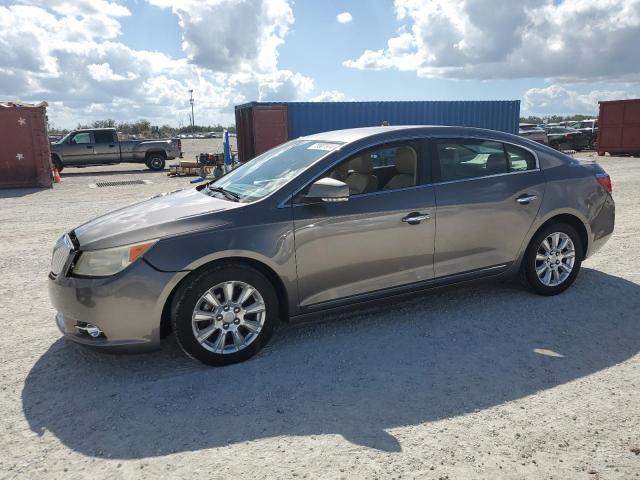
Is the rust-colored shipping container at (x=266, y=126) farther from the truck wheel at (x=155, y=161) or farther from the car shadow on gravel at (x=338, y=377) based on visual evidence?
the car shadow on gravel at (x=338, y=377)

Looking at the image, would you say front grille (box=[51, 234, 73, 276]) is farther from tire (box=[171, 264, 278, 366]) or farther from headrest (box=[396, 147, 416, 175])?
headrest (box=[396, 147, 416, 175])

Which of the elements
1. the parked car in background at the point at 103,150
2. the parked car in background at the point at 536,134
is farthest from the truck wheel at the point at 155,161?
the parked car in background at the point at 536,134

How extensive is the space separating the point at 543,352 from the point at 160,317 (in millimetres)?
2685

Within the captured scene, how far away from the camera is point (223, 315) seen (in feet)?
12.3

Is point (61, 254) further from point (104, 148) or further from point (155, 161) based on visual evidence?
point (104, 148)

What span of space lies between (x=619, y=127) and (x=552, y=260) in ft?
75.8

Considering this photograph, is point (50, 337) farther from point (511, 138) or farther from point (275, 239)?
point (511, 138)

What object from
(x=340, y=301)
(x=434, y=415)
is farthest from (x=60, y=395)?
(x=434, y=415)

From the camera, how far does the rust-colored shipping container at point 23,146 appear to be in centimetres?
1636

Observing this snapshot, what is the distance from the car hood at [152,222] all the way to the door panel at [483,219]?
168 centimetres

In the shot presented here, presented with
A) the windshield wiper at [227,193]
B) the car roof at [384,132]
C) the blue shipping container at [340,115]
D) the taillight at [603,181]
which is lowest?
the taillight at [603,181]

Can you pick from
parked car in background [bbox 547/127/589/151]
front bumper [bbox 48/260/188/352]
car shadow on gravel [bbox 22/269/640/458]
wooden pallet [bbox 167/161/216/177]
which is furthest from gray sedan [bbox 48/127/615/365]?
parked car in background [bbox 547/127/589/151]

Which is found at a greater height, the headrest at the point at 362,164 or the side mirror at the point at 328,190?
the headrest at the point at 362,164

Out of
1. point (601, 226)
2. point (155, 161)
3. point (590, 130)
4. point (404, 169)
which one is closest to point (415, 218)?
point (404, 169)
